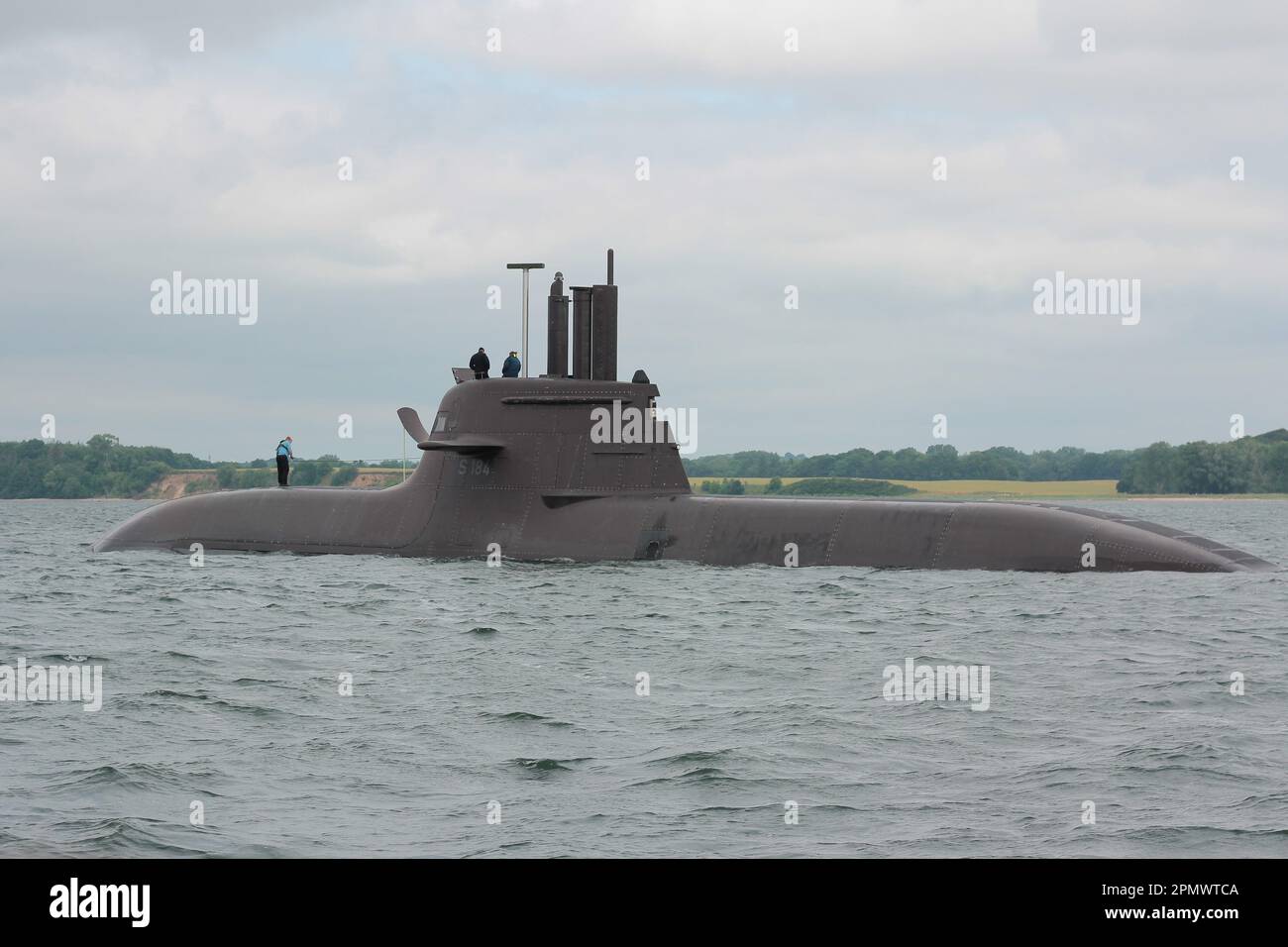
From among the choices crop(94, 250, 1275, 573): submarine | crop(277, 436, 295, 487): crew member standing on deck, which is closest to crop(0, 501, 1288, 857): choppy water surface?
crop(94, 250, 1275, 573): submarine

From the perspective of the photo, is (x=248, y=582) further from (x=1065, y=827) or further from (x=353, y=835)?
(x=1065, y=827)

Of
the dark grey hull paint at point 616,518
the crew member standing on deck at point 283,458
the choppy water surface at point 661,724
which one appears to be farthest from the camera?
the crew member standing on deck at point 283,458

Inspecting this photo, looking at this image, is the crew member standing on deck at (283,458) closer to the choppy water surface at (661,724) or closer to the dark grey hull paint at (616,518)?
the dark grey hull paint at (616,518)

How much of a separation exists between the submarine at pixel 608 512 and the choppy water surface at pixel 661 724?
115 centimetres

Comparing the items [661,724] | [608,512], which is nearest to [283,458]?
[608,512]

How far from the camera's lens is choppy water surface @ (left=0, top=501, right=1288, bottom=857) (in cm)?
873

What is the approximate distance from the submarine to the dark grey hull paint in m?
0.02

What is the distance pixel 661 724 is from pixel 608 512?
13.6 metres

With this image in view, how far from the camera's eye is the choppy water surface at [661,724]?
8.73 meters

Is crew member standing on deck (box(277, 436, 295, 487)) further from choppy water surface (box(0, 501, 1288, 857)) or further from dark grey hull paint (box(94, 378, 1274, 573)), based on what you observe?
choppy water surface (box(0, 501, 1288, 857))

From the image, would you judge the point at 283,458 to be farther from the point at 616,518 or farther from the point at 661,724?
the point at 661,724

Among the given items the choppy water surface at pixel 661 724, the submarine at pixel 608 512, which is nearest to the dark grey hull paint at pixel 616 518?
the submarine at pixel 608 512

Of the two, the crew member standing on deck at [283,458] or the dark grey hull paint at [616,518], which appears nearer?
the dark grey hull paint at [616,518]

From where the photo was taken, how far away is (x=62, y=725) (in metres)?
12.0
